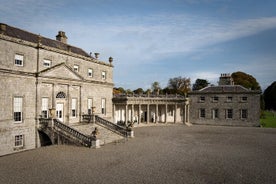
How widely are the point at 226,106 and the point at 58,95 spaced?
2853cm

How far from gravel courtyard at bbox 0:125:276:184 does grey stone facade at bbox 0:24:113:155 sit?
4.25 metres

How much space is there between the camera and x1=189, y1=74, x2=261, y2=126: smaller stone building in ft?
121

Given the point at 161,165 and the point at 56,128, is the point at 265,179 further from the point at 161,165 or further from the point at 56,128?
the point at 56,128

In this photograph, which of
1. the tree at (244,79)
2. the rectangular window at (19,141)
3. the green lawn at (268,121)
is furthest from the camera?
the tree at (244,79)

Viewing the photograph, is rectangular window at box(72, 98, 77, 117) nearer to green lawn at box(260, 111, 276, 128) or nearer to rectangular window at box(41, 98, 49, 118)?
rectangular window at box(41, 98, 49, 118)

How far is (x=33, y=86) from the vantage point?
69.5ft

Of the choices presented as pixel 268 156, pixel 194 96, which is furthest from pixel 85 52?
pixel 268 156

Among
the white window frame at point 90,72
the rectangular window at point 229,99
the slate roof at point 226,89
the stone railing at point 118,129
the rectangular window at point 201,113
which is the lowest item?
the stone railing at point 118,129

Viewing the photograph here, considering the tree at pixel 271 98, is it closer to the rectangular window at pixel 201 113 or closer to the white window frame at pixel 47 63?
the rectangular window at pixel 201 113

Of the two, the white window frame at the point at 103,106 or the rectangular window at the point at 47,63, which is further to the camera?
the white window frame at the point at 103,106

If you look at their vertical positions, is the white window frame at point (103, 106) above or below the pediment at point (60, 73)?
below

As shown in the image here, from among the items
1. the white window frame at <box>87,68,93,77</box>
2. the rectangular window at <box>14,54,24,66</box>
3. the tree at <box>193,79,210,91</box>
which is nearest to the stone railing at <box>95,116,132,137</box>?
the white window frame at <box>87,68,93,77</box>

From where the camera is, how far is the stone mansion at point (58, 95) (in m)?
19.1

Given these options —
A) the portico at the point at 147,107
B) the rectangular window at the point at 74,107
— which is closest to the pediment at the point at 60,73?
the rectangular window at the point at 74,107
